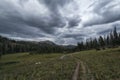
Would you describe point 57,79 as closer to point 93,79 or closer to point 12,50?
point 93,79

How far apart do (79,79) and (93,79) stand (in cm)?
175

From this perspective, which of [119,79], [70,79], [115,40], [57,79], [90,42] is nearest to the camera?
[119,79]

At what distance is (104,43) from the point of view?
14062 cm

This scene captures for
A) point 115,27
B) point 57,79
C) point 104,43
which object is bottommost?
point 57,79

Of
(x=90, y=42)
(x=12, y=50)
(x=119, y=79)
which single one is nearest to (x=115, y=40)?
(x=90, y=42)

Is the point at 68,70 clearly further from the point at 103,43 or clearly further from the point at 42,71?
the point at 103,43

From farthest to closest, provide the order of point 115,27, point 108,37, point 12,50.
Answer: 1. point 12,50
2. point 108,37
3. point 115,27

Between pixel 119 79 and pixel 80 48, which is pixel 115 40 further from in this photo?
pixel 119 79

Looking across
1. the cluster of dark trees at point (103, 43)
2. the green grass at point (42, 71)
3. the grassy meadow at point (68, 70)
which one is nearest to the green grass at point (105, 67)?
the grassy meadow at point (68, 70)

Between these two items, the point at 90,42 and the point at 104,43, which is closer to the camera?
the point at 104,43

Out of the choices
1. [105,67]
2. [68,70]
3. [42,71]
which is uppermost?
[105,67]

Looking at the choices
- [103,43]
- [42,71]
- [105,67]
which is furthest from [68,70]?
[103,43]

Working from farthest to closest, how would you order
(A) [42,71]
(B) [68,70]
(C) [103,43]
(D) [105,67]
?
(C) [103,43] → (A) [42,71] → (D) [105,67] → (B) [68,70]

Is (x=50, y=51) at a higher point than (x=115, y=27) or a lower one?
lower
